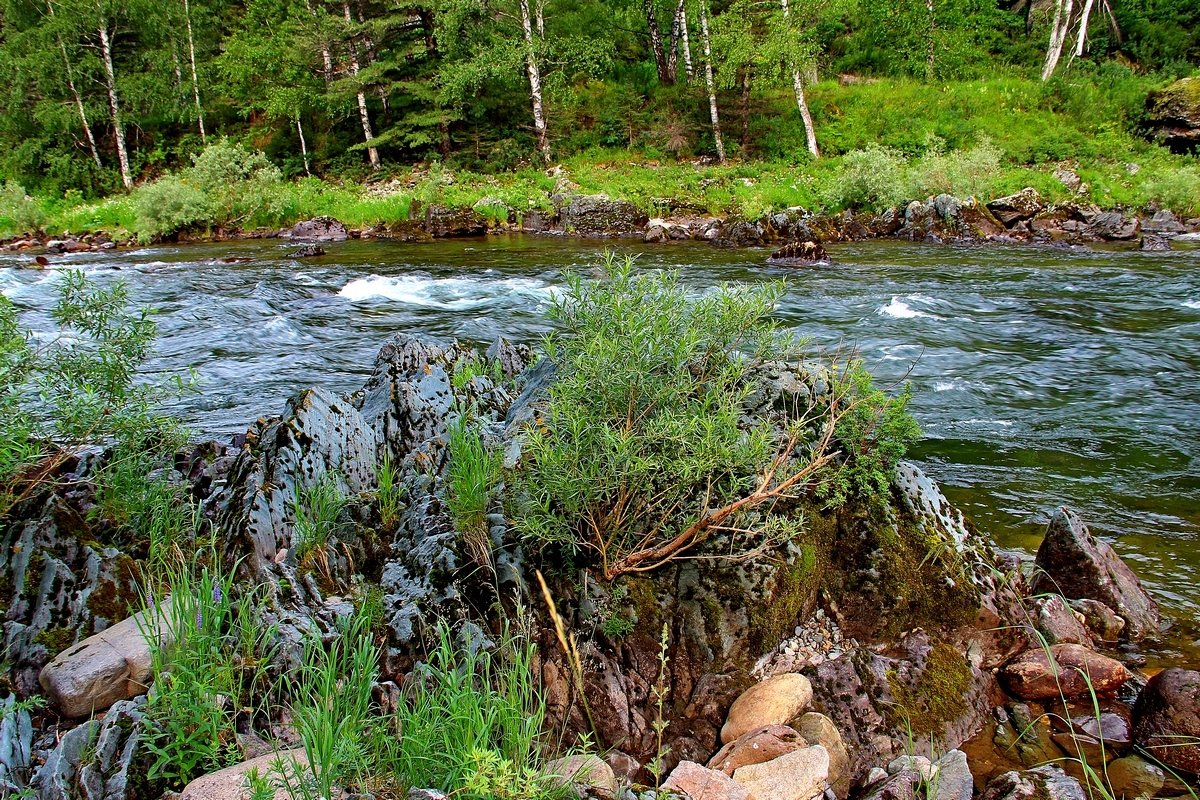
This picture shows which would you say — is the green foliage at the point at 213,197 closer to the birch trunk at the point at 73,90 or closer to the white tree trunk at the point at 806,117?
the birch trunk at the point at 73,90

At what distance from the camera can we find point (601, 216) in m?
25.3

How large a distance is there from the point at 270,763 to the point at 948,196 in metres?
23.6

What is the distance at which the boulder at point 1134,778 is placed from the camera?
3535 mm

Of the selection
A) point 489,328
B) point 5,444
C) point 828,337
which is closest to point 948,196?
point 828,337

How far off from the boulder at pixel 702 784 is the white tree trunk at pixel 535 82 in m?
31.1

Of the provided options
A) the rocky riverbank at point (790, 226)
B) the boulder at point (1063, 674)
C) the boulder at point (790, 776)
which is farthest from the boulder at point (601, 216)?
the boulder at point (790, 776)

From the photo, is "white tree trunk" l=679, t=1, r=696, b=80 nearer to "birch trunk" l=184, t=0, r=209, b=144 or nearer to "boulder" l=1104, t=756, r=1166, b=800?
"birch trunk" l=184, t=0, r=209, b=144

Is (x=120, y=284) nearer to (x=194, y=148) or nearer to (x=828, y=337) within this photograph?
(x=828, y=337)

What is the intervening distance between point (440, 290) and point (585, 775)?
45.4 ft

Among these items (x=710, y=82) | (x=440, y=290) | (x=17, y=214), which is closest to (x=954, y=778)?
(x=440, y=290)

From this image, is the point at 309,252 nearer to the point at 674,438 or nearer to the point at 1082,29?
the point at 674,438

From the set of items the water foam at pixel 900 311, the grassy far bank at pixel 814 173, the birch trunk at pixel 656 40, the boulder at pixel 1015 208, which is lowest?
the water foam at pixel 900 311

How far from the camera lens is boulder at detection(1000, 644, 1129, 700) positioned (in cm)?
418

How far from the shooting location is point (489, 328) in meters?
12.6
